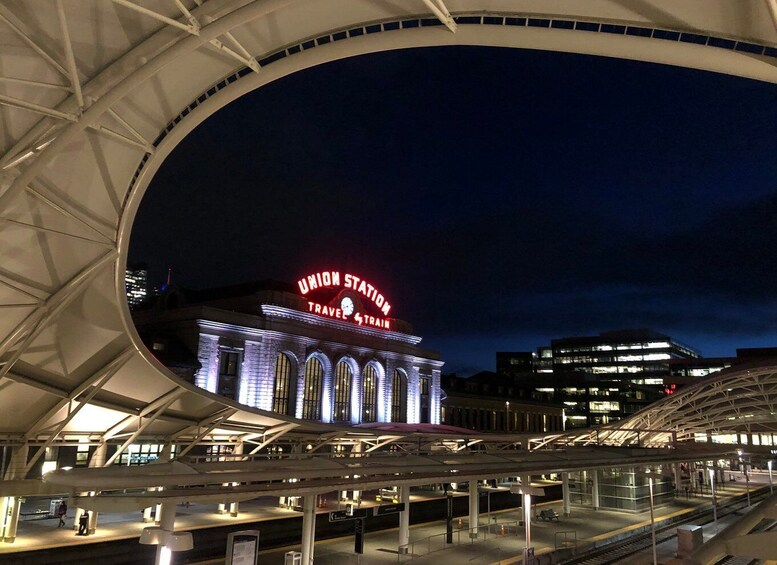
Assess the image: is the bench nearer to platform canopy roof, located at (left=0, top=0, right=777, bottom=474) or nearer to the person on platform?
platform canopy roof, located at (left=0, top=0, right=777, bottom=474)

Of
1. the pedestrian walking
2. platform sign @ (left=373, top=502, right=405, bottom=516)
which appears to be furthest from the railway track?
the pedestrian walking

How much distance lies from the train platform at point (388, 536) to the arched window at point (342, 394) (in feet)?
68.7

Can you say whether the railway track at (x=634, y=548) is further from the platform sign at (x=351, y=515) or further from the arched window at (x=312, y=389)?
the arched window at (x=312, y=389)

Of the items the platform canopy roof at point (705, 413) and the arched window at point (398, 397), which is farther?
the arched window at point (398, 397)

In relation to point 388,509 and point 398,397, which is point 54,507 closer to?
point 388,509

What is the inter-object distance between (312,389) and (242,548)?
4299 cm

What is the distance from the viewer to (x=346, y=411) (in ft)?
211

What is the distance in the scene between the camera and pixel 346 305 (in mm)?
67375

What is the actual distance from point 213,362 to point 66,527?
25.0 meters

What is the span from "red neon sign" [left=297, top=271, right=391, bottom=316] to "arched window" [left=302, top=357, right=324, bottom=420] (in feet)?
26.0

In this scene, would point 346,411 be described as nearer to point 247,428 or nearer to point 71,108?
point 247,428

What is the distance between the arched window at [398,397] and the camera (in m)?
71.2

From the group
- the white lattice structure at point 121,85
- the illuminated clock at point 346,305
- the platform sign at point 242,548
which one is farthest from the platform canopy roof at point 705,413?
the white lattice structure at point 121,85

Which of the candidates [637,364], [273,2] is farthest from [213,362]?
[637,364]
